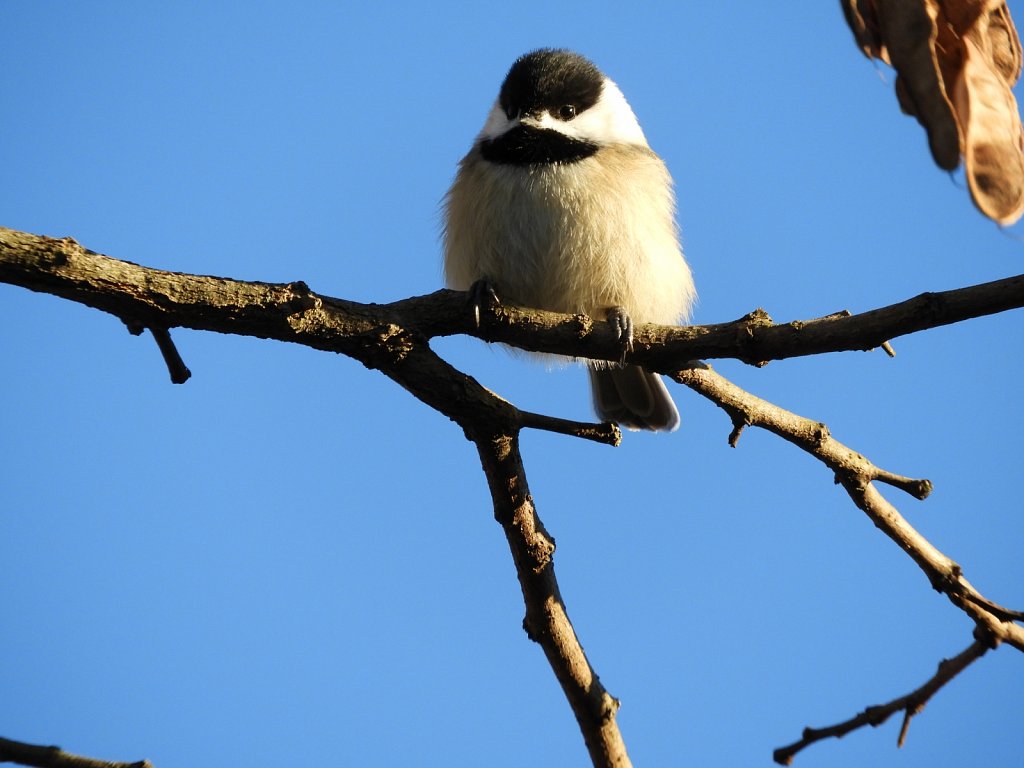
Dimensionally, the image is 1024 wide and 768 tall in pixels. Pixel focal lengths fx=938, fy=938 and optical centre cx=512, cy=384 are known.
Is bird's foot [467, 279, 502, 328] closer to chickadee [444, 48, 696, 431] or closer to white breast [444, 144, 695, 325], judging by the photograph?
chickadee [444, 48, 696, 431]

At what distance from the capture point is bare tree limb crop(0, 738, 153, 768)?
1.83 m

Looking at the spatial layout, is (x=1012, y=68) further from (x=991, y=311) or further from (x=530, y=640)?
(x=530, y=640)

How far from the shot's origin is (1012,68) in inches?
50.8

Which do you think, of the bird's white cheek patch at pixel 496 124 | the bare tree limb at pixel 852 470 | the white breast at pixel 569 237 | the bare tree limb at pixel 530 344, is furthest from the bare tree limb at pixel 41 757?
the bird's white cheek patch at pixel 496 124

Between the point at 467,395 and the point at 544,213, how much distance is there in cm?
134

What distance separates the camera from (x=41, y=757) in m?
1.86

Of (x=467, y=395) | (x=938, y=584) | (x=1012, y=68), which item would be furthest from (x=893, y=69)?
(x=938, y=584)

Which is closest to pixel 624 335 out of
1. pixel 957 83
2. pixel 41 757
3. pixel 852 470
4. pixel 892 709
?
pixel 852 470

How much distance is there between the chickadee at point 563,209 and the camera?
392 cm

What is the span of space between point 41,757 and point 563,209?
277cm

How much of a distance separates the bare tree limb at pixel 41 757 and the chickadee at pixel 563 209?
2281mm

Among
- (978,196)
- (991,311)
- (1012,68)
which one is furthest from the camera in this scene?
(991,311)

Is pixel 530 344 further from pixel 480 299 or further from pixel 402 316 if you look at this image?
pixel 402 316

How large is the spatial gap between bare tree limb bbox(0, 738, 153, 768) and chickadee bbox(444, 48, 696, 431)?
89.8 inches
